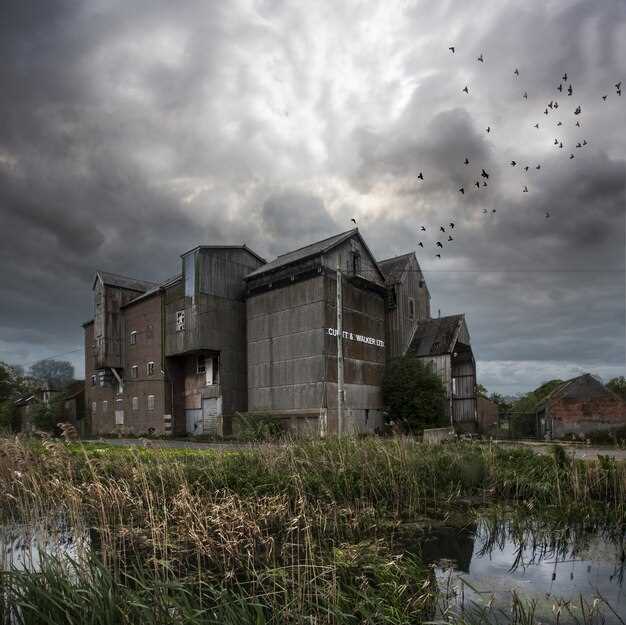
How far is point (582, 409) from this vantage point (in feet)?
106

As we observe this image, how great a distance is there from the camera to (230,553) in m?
7.16

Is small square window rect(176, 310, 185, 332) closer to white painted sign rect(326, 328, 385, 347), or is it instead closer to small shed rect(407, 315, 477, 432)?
white painted sign rect(326, 328, 385, 347)

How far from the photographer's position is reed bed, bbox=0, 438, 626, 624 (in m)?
5.49

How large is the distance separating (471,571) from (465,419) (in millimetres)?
30563

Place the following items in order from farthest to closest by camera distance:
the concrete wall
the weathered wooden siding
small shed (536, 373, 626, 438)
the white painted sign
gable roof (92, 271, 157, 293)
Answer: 1. gable roof (92, 271, 157, 293)
2. the weathered wooden siding
3. the white painted sign
4. the concrete wall
5. small shed (536, 373, 626, 438)

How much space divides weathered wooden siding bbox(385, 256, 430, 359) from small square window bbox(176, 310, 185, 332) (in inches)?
572

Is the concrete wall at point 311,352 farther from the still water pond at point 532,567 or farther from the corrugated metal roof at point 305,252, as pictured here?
the still water pond at point 532,567

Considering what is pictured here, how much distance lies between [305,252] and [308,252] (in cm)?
69

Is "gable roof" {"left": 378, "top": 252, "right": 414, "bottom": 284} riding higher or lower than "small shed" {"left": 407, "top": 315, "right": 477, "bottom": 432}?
higher

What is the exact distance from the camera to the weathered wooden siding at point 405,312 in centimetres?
3897

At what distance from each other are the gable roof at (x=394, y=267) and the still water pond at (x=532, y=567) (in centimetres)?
3038

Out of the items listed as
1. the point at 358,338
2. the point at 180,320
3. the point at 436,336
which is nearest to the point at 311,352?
the point at 358,338

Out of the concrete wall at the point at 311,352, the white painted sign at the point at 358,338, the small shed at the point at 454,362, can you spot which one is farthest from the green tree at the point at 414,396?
the white painted sign at the point at 358,338

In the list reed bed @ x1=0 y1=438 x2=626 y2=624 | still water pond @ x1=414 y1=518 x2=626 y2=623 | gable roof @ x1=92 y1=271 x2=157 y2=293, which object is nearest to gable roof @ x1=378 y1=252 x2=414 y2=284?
gable roof @ x1=92 y1=271 x2=157 y2=293
